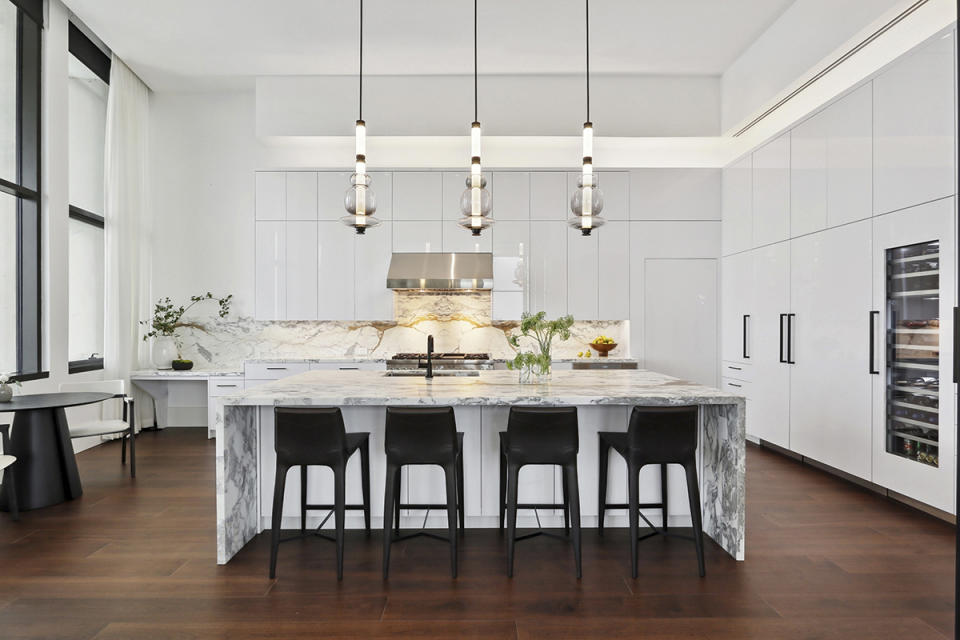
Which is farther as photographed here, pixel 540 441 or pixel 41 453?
pixel 41 453

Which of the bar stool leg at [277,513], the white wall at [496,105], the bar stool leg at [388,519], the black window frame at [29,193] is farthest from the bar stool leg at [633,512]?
the black window frame at [29,193]

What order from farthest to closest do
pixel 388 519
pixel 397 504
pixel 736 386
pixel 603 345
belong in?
pixel 603 345 < pixel 736 386 < pixel 397 504 < pixel 388 519

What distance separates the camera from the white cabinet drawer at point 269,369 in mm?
6195

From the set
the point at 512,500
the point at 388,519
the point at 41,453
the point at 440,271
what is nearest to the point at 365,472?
the point at 388,519

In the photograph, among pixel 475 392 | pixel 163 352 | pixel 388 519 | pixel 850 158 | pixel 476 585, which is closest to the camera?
pixel 476 585

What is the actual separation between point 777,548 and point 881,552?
1.75ft

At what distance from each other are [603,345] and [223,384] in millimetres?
4152

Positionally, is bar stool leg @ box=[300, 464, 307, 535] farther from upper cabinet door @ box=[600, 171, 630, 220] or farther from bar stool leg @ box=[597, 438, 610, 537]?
upper cabinet door @ box=[600, 171, 630, 220]

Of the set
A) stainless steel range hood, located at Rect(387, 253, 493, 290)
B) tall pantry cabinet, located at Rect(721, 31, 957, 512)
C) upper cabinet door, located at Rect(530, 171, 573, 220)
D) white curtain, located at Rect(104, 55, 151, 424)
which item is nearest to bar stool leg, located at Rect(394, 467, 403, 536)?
stainless steel range hood, located at Rect(387, 253, 493, 290)

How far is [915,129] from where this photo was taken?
366cm

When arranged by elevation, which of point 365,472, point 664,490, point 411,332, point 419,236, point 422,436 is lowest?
point 664,490

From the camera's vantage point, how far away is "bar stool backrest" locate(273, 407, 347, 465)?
2844 mm

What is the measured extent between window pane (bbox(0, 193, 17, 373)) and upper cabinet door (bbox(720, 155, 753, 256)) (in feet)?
19.2

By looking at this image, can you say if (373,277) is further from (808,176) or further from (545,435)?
(808,176)
